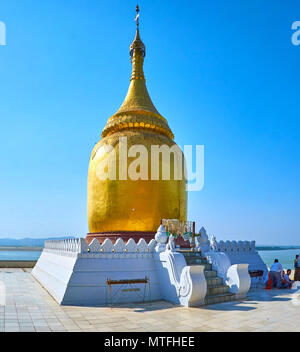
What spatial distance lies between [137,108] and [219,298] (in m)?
14.5

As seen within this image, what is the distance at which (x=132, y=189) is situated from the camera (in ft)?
64.3

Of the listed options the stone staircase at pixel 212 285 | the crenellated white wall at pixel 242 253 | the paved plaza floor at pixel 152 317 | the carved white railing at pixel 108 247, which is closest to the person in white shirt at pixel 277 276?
the crenellated white wall at pixel 242 253

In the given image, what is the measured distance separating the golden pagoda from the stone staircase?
406 cm

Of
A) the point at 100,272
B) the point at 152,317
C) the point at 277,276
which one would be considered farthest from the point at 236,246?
the point at 152,317

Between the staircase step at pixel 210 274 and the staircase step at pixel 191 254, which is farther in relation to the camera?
the staircase step at pixel 191 254

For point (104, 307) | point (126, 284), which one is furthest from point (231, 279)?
point (104, 307)

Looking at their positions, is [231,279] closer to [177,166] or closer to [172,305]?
[172,305]

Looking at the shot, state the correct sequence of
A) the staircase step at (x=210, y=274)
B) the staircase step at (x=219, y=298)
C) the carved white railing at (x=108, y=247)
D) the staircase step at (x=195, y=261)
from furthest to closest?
the staircase step at (x=195, y=261) < the staircase step at (x=210, y=274) < the carved white railing at (x=108, y=247) < the staircase step at (x=219, y=298)

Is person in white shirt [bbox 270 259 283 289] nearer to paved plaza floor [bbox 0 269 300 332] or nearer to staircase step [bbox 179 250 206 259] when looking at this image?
paved plaza floor [bbox 0 269 300 332]

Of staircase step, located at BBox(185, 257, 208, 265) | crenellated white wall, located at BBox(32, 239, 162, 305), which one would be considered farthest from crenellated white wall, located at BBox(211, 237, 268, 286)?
crenellated white wall, located at BBox(32, 239, 162, 305)

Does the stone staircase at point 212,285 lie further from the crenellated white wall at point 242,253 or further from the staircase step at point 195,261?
the crenellated white wall at point 242,253

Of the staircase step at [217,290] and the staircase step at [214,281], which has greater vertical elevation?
the staircase step at [214,281]

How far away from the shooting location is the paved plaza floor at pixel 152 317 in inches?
335
